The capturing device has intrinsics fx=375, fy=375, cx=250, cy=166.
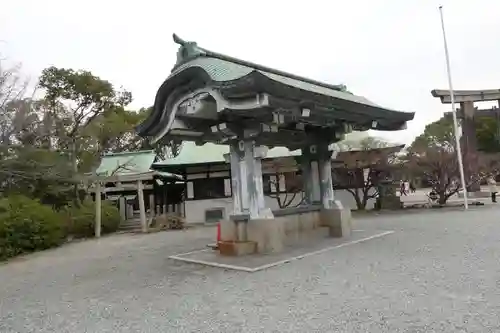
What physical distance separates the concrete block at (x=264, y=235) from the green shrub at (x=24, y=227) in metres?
8.01

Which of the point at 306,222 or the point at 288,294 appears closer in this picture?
the point at 288,294

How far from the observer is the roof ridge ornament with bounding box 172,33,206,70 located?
8.03 m

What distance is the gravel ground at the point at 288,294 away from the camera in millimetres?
3900

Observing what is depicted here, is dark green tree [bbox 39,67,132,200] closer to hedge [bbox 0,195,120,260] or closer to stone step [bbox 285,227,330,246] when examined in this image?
hedge [bbox 0,195,120,260]

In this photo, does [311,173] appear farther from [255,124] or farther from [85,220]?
[85,220]

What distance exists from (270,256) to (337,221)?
3004 millimetres

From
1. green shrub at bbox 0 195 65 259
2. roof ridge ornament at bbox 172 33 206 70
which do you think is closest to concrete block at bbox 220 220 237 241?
roof ridge ornament at bbox 172 33 206 70

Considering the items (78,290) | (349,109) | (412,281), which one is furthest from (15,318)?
(349,109)

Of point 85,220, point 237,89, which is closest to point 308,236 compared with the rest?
point 237,89

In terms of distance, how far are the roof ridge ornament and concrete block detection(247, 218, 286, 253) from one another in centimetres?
377

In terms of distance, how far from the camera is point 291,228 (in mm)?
9312

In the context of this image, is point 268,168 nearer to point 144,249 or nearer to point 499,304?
point 144,249

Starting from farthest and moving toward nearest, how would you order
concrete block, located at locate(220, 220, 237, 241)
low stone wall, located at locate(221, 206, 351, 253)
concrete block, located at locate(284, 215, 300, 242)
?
1. concrete block, located at locate(284, 215, 300, 242)
2. concrete block, located at locate(220, 220, 237, 241)
3. low stone wall, located at locate(221, 206, 351, 253)

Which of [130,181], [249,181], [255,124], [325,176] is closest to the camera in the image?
[255,124]
